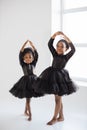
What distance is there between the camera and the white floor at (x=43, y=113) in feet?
5.44

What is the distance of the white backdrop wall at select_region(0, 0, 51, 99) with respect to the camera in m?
2.26

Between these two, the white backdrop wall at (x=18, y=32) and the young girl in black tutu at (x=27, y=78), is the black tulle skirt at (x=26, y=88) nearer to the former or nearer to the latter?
the young girl in black tutu at (x=27, y=78)

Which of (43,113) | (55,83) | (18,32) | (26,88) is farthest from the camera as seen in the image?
(18,32)

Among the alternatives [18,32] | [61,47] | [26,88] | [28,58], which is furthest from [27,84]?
[18,32]

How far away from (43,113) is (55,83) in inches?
20.2

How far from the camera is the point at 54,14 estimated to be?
2.26 m

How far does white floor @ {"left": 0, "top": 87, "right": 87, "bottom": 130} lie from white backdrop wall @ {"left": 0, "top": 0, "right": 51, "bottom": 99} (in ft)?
0.88

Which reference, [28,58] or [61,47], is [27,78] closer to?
[28,58]

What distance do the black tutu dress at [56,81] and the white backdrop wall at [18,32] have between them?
2.20 ft

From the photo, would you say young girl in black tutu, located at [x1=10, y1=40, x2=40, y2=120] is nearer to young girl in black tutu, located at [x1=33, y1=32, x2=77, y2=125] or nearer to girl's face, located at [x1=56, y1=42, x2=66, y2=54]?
young girl in black tutu, located at [x1=33, y1=32, x2=77, y2=125]

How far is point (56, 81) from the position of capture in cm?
154

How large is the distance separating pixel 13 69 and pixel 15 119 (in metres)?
0.80

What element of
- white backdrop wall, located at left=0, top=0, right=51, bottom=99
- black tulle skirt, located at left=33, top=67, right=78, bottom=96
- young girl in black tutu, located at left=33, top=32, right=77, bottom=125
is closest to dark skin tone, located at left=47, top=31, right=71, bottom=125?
young girl in black tutu, located at left=33, top=32, right=77, bottom=125

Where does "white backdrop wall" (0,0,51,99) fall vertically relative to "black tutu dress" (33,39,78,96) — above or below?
above
